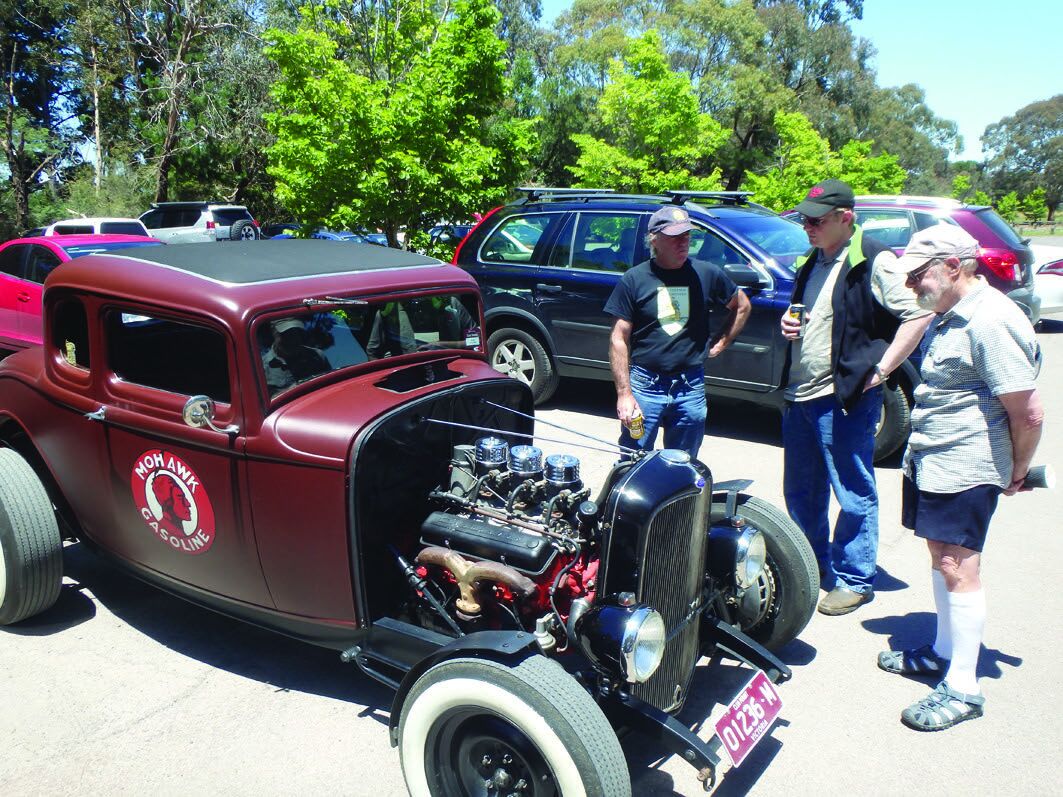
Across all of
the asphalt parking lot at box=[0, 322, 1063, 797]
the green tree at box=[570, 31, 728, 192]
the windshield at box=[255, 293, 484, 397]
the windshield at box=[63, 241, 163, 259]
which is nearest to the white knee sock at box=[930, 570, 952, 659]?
the asphalt parking lot at box=[0, 322, 1063, 797]

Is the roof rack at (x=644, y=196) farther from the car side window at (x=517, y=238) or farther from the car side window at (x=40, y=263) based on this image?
the car side window at (x=40, y=263)

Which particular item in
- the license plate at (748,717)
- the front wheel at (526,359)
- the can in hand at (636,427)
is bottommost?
the license plate at (748,717)

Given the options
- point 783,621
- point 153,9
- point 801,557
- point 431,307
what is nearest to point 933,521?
point 801,557

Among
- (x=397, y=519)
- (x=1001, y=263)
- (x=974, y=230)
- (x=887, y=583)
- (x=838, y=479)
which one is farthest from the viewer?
(x=974, y=230)

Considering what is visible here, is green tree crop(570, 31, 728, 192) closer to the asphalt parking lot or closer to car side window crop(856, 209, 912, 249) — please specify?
car side window crop(856, 209, 912, 249)

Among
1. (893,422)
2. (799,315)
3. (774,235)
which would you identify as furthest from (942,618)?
(774,235)

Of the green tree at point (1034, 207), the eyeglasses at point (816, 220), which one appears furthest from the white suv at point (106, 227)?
the green tree at point (1034, 207)

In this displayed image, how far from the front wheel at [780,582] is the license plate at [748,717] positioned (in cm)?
48

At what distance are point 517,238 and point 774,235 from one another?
233 centimetres

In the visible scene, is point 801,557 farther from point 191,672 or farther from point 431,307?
point 191,672

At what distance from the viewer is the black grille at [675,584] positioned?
8.94ft

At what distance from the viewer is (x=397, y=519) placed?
3.21 meters

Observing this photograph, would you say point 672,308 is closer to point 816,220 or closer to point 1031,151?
point 816,220

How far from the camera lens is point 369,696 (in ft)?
11.2
